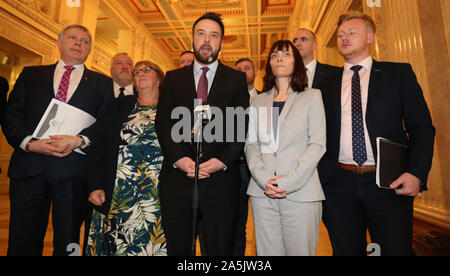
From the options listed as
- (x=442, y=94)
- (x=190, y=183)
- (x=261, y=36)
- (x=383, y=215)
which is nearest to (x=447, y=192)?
(x=442, y=94)

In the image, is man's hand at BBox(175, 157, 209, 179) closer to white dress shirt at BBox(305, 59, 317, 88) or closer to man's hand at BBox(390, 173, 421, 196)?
man's hand at BBox(390, 173, 421, 196)

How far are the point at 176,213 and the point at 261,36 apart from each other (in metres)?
11.5

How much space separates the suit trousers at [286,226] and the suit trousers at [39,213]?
129 cm

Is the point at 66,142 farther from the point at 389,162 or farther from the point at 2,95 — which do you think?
the point at 389,162

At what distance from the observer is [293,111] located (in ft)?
5.31

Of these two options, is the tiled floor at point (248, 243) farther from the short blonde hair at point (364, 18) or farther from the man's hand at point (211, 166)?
the short blonde hair at point (364, 18)

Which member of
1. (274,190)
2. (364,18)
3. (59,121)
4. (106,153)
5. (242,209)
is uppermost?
(364,18)

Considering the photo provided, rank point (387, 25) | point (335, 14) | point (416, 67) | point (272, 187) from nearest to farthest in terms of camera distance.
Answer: point (272, 187) → point (416, 67) → point (387, 25) → point (335, 14)

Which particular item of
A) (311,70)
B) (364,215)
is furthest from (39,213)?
(311,70)

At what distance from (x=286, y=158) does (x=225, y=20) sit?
31.9ft

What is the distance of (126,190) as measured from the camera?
1.87 meters

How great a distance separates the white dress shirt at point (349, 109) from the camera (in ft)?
5.17

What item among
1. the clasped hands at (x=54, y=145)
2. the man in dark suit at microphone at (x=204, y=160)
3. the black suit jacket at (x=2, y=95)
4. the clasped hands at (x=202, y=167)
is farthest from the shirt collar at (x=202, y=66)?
the black suit jacket at (x=2, y=95)
